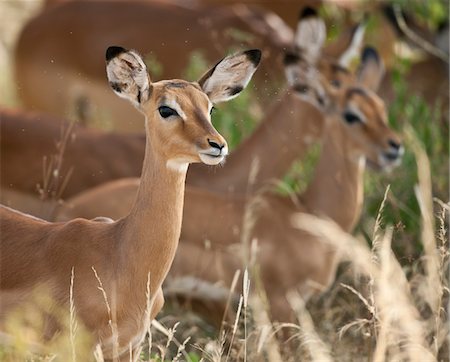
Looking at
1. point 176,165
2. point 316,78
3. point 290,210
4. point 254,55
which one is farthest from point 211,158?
point 316,78

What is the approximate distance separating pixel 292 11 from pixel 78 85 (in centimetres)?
243

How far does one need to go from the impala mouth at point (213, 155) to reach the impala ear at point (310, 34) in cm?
342

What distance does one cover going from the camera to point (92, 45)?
9555mm

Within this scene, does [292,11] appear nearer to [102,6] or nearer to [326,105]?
[102,6]

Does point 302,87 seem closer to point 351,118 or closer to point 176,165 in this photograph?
point 351,118

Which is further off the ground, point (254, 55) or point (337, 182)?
point (254, 55)

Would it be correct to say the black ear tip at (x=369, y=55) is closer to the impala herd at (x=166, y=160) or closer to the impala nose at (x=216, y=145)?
the impala herd at (x=166, y=160)

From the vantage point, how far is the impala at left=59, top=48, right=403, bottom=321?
592cm

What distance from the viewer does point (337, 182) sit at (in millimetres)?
6375

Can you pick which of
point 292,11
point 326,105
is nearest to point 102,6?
point 292,11

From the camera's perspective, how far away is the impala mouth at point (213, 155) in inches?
143

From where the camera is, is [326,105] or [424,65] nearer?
[326,105]

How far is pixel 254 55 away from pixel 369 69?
3230mm

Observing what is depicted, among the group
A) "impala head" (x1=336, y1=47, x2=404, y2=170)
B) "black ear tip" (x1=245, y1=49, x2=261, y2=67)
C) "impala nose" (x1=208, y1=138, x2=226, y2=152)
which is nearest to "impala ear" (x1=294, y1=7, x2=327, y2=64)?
"impala head" (x1=336, y1=47, x2=404, y2=170)
